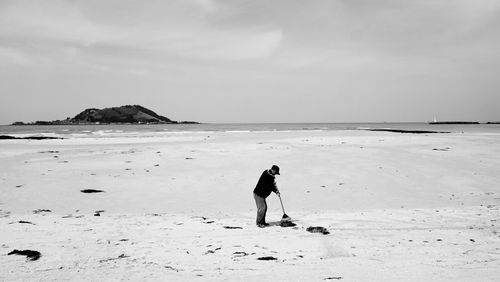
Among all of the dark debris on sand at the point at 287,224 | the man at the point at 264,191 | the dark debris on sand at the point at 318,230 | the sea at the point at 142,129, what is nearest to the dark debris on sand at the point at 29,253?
the man at the point at 264,191

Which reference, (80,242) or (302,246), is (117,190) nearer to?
(80,242)

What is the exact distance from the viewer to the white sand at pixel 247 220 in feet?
21.4

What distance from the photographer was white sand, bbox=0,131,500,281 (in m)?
6.54

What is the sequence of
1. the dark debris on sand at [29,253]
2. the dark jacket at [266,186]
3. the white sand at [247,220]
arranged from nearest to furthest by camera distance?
1. the white sand at [247,220]
2. the dark debris on sand at [29,253]
3. the dark jacket at [266,186]

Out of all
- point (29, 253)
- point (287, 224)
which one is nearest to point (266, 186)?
point (287, 224)

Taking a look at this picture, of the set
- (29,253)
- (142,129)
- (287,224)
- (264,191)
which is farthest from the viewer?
(142,129)

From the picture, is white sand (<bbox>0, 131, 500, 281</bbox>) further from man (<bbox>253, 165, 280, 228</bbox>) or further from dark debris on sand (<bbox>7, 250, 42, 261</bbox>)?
man (<bbox>253, 165, 280, 228</bbox>)

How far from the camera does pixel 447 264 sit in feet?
21.6

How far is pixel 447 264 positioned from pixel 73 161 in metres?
21.2

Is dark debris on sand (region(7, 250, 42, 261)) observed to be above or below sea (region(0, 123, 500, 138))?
below

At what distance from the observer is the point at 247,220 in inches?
423

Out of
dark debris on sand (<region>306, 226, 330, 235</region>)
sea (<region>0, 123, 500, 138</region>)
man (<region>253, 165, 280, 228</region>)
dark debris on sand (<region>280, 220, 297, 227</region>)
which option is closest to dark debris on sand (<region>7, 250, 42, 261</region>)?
man (<region>253, 165, 280, 228</region>)

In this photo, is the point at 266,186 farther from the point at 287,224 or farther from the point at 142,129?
the point at 142,129

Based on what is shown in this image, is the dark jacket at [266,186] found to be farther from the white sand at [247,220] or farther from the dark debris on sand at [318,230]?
the dark debris on sand at [318,230]
